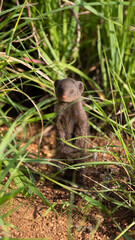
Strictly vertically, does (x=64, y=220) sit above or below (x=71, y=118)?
below

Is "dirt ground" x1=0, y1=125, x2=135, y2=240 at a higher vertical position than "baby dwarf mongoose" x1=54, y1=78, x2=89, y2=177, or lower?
lower

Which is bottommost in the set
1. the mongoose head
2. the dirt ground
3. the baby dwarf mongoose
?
the dirt ground

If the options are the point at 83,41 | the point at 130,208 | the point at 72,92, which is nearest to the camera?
the point at 130,208

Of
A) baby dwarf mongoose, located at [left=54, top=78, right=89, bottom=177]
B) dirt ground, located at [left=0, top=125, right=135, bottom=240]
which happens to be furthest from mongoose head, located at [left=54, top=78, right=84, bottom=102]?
dirt ground, located at [left=0, top=125, right=135, bottom=240]

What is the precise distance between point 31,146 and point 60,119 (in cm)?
82

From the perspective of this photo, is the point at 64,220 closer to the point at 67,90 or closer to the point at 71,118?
the point at 71,118

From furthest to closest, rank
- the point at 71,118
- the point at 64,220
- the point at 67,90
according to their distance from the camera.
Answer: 1. the point at 71,118
2. the point at 67,90
3. the point at 64,220

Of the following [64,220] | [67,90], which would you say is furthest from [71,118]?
[64,220]

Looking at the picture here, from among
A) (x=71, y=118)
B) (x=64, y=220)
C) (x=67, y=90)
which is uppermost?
(x=67, y=90)

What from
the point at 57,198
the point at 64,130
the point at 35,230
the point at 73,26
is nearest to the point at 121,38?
the point at 73,26

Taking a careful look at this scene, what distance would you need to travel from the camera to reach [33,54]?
11.0ft

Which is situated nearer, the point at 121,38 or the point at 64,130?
the point at 64,130

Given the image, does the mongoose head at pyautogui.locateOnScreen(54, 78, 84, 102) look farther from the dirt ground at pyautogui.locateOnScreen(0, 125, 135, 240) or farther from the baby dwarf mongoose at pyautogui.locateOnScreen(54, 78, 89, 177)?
the dirt ground at pyautogui.locateOnScreen(0, 125, 135, 240)

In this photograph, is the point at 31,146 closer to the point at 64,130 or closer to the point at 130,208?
the point at 64,130
